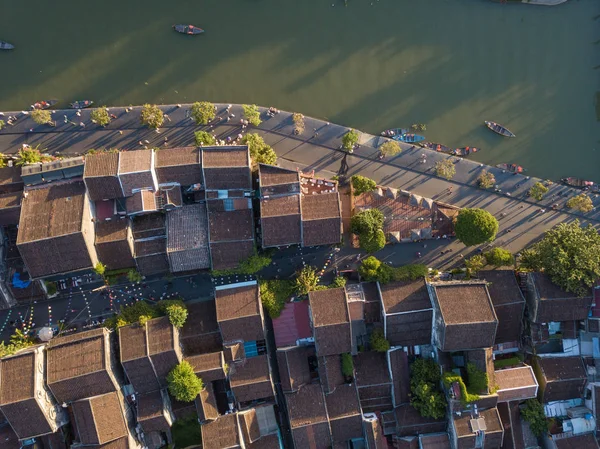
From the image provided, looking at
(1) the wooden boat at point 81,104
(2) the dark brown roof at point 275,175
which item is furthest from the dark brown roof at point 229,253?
(1) the wooden boat at point 81,104

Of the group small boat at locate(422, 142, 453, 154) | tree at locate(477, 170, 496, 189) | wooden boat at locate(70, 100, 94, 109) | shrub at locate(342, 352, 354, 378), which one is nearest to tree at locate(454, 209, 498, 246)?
tree at locate(477, 170, 496, 189)

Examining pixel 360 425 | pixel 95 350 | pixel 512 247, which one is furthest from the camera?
pixel 512 247

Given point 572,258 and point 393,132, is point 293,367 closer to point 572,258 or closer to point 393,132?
point 393,132

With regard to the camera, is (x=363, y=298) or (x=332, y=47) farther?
(x=332, y=47)

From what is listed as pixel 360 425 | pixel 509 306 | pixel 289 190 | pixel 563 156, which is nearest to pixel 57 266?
pixel 289 190

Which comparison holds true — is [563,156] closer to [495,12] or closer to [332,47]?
[495,12]
